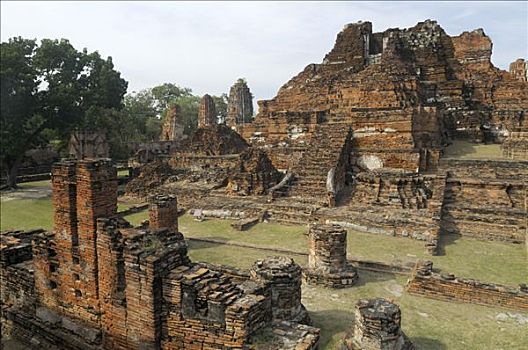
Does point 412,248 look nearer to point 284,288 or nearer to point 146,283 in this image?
point 284,288

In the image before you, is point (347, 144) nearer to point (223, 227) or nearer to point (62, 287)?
point (223, 227)

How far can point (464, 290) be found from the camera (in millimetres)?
7719

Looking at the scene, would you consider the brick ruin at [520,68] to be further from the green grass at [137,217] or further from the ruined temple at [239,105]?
the green grass at [137,217]

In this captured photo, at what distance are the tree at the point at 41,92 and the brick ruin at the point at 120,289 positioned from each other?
1686cm

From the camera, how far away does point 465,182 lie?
13492 millimetres

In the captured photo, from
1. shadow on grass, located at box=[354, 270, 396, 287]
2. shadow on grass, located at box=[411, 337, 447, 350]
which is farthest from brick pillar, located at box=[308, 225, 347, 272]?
shadow on grass, located at box=[411, 337, 447, 350]

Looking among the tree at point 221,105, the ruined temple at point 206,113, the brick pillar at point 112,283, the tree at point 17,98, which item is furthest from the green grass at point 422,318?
the tree at point 221,105

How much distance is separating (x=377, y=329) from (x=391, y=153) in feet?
39.5

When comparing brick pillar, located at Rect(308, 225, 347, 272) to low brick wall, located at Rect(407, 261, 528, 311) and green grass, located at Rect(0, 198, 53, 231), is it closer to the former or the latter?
low brick wall, located at Rect(407, 261, 528, 311)

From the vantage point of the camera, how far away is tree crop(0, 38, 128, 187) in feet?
69.5

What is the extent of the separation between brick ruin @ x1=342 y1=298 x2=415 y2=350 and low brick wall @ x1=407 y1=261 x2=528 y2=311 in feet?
8.42

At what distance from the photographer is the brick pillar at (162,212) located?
11.4 meters

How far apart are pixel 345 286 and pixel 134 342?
459 centimetres

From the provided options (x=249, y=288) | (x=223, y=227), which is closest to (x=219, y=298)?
(x=249, y=288)
